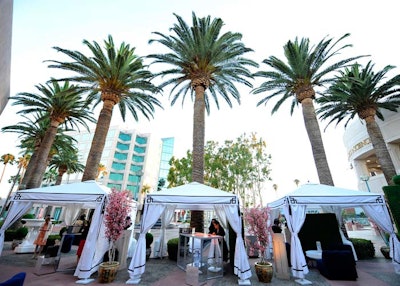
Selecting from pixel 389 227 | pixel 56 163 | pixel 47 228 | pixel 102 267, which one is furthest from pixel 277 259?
pixel 56 163

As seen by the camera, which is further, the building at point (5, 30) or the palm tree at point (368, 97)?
the palm tree at point (368, 97)

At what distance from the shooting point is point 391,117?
1955cm

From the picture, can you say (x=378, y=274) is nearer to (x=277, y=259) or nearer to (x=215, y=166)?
(x=277, y=259)

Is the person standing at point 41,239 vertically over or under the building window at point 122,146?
under

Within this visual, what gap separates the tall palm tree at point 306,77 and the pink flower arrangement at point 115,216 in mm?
11264

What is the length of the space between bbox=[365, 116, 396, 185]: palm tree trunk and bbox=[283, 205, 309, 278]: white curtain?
9.52 m

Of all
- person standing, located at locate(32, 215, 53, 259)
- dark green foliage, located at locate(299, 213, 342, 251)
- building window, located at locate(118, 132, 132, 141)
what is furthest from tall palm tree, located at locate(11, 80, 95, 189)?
building window, located at locate(118, 132, 132, 141)

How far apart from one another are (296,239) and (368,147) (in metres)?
24.8

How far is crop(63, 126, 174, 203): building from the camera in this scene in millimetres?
48875

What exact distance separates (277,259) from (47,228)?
11.0 metres

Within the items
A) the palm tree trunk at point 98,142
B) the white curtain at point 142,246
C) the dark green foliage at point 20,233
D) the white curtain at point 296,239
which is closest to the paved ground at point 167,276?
the white curtain at point 142,246

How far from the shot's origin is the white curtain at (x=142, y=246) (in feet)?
20.4

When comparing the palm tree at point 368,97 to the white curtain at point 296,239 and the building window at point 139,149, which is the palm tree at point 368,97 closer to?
the white curtain at point 296,239

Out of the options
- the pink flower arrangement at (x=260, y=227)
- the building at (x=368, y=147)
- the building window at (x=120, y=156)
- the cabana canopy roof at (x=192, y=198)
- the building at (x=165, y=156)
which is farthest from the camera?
the building at (x=165, y=156)
